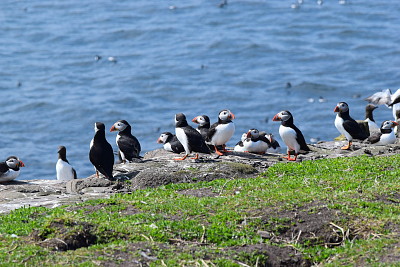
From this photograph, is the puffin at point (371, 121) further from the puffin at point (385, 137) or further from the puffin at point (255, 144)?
the puffin at point (255, 144)

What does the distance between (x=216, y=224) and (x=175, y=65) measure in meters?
34.1

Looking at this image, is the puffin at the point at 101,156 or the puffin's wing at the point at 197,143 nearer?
the puffin at the point at 101,156

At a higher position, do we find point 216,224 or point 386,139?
point 216,224

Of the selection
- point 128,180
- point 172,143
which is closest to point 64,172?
point 172,143

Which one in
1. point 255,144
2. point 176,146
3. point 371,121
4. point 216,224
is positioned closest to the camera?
point 216,224

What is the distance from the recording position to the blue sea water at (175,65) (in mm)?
37781

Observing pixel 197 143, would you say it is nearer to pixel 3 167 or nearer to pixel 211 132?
pixel 211 132

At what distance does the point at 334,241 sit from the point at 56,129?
2837 centimetres

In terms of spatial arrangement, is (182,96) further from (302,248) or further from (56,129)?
(302,248)

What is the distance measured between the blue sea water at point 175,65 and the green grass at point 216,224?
1948 cm

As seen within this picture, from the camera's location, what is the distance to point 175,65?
45.2 m

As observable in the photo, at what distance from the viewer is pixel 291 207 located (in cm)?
1212

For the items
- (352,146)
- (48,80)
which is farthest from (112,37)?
(352,146)

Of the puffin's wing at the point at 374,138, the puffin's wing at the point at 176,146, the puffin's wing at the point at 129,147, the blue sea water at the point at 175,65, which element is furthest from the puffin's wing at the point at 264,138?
the blue sea water at the point at 175,65
